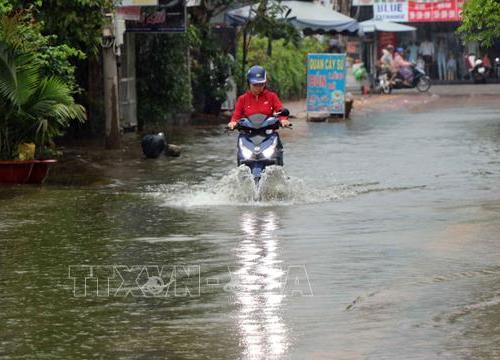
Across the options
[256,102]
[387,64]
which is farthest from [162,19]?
[387,64]

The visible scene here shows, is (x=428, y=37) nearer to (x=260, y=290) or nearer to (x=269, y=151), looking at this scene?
(x=269, y=151)

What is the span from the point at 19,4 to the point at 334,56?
14.2m

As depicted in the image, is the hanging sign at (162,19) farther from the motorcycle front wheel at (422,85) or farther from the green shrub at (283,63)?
the motorcycle front wheel at (422,85)

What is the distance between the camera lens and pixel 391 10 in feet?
190

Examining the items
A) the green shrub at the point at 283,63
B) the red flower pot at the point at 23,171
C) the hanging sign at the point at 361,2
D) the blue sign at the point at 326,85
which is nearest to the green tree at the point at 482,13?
the blue sign at the point at 326,85

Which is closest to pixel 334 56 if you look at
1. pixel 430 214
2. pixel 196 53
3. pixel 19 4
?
pixel 196 53

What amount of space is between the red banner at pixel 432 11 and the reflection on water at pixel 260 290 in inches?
1749

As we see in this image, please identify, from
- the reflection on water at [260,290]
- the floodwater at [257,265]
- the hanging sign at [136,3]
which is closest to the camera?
the reflection on water at [260,290]

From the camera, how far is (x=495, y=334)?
8266 millimetres

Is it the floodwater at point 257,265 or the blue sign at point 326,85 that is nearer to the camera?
the floodwater at point 257,265

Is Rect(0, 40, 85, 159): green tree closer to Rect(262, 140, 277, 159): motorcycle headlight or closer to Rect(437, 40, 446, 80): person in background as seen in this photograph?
Rect(262, 140, 277, 159): motorcycle headlight

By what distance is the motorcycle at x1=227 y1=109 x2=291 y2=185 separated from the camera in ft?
52.0

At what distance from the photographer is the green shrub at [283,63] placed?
39.8 metres

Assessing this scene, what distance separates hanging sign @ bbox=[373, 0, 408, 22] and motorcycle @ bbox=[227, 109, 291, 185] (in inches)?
1662
